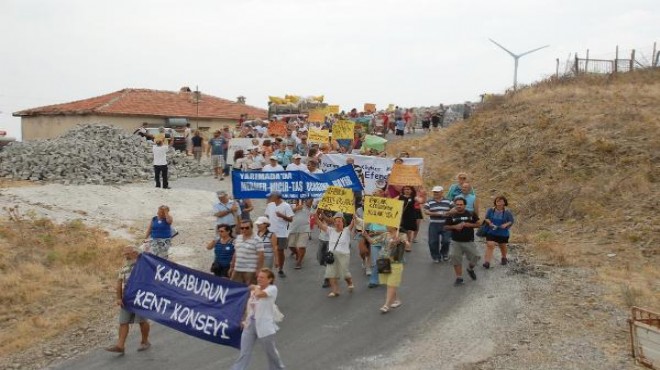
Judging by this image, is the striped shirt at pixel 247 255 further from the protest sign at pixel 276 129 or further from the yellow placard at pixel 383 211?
the protest sign at pixel 276 129

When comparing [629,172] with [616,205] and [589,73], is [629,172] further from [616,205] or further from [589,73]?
[589,73]

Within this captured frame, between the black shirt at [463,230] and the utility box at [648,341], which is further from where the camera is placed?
the black shirt at [463,230]

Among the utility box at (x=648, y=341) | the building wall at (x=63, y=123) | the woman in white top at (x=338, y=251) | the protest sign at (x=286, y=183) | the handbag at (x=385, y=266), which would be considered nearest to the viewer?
the utility box at (x=648, y=341)

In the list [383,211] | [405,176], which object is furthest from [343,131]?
[383,211]

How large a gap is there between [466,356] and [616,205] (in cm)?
1122

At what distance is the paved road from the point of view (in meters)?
10.2

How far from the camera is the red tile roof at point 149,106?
41812 mm

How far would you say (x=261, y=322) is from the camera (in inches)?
353

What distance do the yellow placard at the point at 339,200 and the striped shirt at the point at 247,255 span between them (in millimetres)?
2764

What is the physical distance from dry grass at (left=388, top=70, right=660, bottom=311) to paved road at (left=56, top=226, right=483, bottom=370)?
11.9 ft

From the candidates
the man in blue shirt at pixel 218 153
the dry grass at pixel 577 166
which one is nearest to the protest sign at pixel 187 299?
the dry grass at pixel 577 166

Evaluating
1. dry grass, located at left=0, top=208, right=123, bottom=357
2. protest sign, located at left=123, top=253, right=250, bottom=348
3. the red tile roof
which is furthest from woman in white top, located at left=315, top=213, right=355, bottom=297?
the red tile roof

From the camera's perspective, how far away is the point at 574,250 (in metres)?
16.7

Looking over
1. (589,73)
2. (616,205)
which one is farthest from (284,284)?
(589,73)
